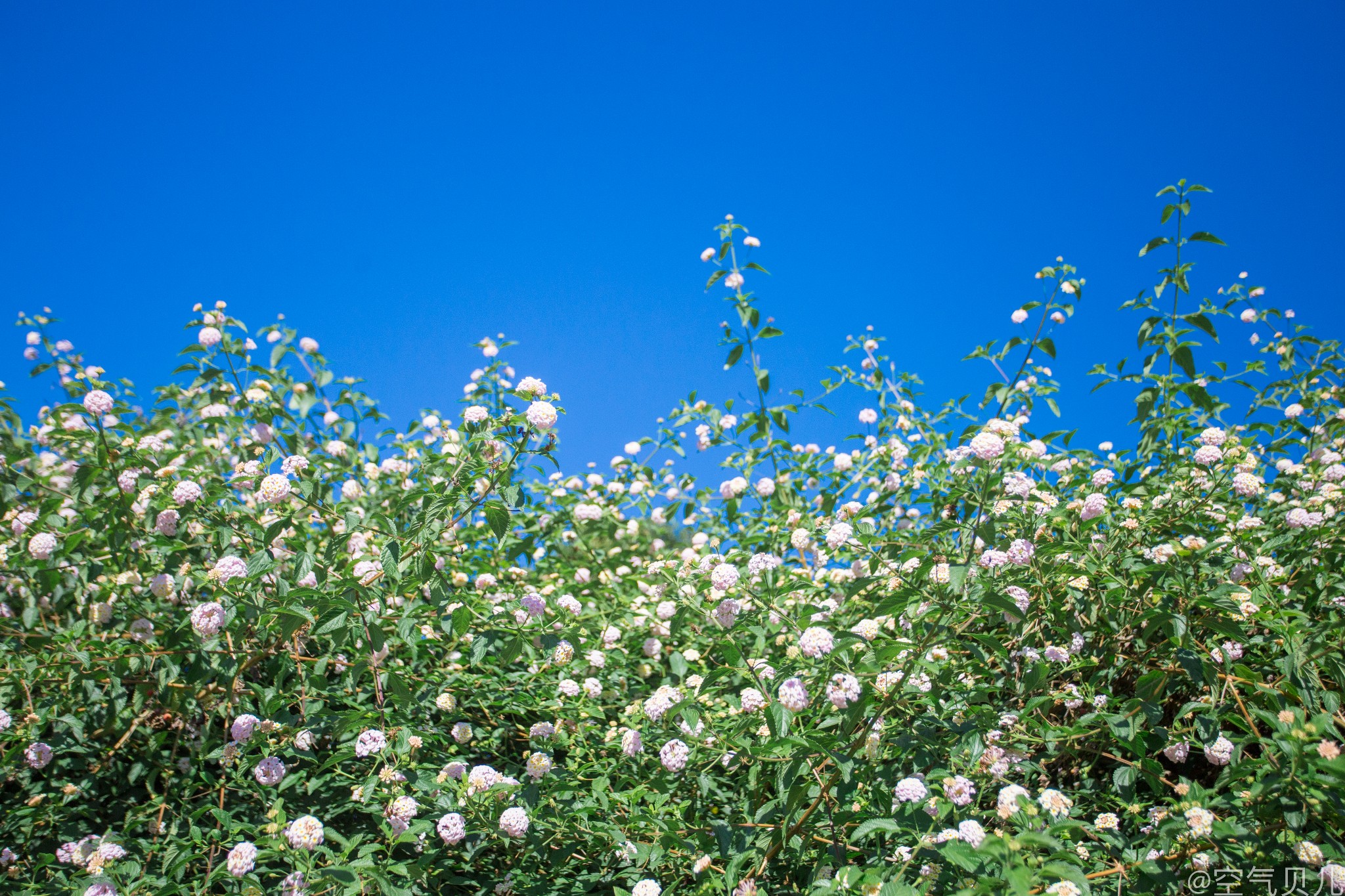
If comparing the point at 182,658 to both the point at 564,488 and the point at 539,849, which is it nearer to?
the point at 539,849

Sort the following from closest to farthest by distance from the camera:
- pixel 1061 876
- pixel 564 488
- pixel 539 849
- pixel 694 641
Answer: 1. pixel 1061 876
2. pixel 539 849
3. pixel 694 641
4. pixel 564 488

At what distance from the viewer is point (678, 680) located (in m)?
3.53

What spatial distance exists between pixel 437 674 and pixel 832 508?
221cm

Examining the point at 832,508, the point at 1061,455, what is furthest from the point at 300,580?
the point at 1061,455

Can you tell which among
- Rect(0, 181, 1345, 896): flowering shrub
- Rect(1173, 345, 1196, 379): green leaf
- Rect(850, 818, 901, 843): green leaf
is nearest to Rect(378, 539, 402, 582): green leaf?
Rect(0, 181, 1345, 896): flowering shrub

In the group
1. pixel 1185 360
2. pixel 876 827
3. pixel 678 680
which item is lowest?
pixel 876 827

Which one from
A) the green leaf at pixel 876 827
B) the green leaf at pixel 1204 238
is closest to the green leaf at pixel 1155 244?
the green leaf at pixel 1204 238

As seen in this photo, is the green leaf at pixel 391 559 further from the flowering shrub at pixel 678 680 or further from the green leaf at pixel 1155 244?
the green leaf at pixel 1155 244

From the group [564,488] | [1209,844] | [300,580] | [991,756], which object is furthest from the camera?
[564,488]

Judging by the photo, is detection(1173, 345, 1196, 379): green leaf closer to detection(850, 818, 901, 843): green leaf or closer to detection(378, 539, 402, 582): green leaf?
detection(850, 818, 901, 843): green leaf

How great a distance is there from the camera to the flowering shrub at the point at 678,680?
2176mm

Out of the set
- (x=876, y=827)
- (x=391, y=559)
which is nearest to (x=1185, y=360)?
(x=876, y=827)

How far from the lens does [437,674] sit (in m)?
3.11

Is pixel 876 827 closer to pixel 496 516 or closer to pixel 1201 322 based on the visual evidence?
pixel 496 516
